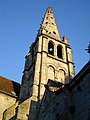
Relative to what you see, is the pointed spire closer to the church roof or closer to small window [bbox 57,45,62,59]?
small window [bbox 57,45,62,59]

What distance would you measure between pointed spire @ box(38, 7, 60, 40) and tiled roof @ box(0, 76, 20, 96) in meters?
7.30

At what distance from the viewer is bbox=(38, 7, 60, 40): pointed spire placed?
27.5 metres

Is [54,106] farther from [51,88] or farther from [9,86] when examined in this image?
[9,86]

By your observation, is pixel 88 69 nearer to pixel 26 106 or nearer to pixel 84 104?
pixel 84 104

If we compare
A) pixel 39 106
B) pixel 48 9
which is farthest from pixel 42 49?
pixel 48 9

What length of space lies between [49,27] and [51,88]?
16.2 m

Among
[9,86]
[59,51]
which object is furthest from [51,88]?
[59,51]

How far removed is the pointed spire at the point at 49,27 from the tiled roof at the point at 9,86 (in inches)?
288

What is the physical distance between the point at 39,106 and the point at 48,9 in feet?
78.2

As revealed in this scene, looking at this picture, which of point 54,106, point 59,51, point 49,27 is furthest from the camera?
point 49,27

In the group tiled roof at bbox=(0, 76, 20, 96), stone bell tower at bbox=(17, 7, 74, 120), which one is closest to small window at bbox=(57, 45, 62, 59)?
stone bell tower at bbox=(17, 7, 74, 120)

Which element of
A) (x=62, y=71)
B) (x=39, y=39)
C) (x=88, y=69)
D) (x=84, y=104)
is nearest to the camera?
(x=84, y=104)

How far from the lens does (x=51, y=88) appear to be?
15.1 meters

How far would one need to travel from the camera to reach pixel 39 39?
82.3ft
